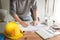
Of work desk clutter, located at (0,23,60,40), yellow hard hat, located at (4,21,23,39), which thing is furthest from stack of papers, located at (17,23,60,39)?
yellow hard hat, located at (4,21,23,39)

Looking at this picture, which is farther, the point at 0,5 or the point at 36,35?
the point at 0,5

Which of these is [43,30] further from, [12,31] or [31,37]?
[12,31]

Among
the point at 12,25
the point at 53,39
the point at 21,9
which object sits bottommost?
the point at 53,39

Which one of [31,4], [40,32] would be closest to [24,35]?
[40,32]

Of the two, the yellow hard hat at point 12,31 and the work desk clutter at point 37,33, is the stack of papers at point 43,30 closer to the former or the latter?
the work desk clutter at point 37,33

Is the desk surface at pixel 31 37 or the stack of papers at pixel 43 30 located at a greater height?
the stack of papers at pixel 43 30

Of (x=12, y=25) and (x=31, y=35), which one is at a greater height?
(x=12, y=25)

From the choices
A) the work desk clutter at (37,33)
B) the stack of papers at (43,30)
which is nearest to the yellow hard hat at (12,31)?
the work desk clutter at (37,33)

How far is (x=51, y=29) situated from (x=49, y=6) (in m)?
1.47

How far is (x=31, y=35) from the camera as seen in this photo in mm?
1227

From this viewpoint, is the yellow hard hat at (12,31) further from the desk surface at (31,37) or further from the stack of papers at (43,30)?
the stack of papers at (43,30)

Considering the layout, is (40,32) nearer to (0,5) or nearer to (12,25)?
(12,25)

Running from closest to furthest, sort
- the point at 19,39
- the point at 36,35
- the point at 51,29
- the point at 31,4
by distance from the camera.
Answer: the point at 19,39 → the point at 36,35 → the point at 51,29 → the point at 31,4

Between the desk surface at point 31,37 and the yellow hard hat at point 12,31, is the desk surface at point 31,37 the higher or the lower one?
the lower one
